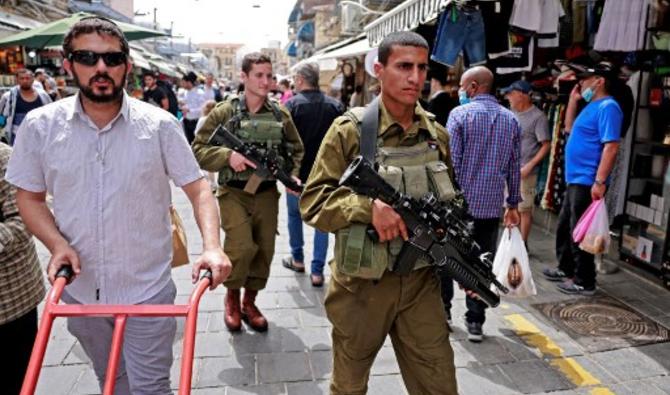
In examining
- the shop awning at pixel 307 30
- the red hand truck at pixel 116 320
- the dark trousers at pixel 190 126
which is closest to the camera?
the red hand truck at pixel 116 320

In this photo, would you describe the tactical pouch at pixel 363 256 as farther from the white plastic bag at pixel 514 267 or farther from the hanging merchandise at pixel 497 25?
the hanging merchandise at pixel 497 25

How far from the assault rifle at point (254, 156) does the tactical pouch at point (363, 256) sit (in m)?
1.67

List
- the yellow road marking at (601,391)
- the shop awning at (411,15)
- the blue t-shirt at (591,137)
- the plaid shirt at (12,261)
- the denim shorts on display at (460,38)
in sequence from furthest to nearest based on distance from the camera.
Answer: the shop awning at (411,15)
the denim shorts on display at (460,38)
the blue t-shirt at (591,137)
the yellow road marking at (601,391)
the plaid shirt at (12,261)

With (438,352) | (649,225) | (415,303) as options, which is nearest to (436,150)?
(415,303)

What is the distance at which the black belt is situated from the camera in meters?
4.00

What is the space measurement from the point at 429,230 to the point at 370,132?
0.54 meters

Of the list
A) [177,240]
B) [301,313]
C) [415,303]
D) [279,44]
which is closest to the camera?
[415,303]

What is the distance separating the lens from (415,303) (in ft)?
8.51

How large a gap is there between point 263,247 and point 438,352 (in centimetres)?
202

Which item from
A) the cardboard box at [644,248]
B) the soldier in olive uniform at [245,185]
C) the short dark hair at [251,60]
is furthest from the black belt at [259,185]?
the cardboard box at [644,248]

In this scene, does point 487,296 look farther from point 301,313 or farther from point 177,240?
point 301,313

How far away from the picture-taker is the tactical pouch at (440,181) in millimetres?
2490

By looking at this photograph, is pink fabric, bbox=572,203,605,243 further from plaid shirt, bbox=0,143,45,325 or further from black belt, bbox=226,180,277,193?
plaid shirt, bbox=0,143,45,325

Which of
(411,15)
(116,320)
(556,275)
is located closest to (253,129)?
(116,320)
